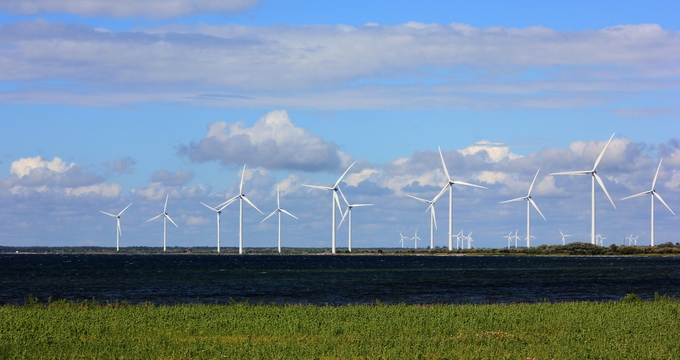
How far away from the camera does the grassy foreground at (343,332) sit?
93.9 feet

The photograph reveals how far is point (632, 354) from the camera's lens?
27.9 meters

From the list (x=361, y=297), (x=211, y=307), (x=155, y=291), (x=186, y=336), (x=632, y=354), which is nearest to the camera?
(x=632, y=354)

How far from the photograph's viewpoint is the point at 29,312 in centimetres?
4138

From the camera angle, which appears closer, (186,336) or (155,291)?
(186,336)

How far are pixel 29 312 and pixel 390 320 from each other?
18212 mm

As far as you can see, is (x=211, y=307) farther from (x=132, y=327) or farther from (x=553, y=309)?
(x=553, y=309)

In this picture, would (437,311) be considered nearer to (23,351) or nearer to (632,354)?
(632,354)

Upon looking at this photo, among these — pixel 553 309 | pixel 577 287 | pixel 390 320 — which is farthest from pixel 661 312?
pixel 577 287

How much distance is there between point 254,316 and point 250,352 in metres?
11.7

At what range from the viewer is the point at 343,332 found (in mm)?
34719

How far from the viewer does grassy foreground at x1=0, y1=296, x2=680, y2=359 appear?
28609 millimetres

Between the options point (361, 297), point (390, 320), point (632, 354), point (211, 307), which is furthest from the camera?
point (361, 297)

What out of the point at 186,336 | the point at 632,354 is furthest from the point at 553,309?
the point at 186,336

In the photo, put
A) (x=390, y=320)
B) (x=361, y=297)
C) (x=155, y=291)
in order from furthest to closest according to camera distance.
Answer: (x=155, y=291)
(x=361, y=297)
(x=390, y=320)
